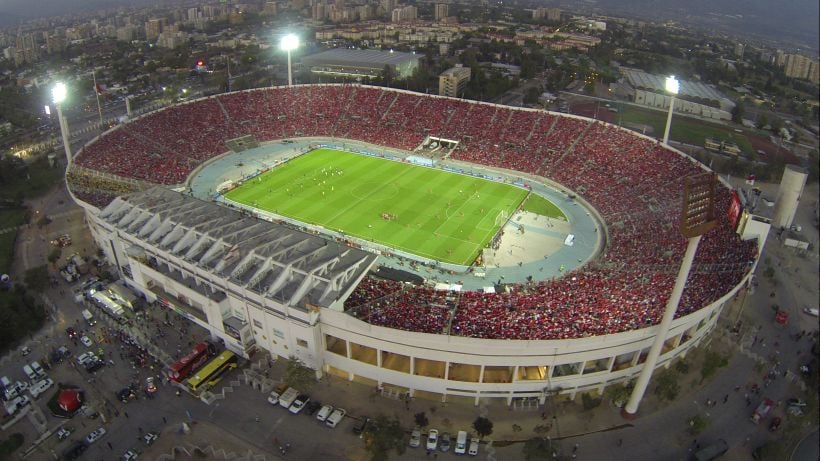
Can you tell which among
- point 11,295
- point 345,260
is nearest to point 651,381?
point 345,260

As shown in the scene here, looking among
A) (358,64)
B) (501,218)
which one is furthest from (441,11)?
(501,218)

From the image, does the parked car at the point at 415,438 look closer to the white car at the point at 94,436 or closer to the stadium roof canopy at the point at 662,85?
the white car at the point at 94,436

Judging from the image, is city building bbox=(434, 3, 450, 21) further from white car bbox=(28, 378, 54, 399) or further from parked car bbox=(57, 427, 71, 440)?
parked car bbox=(57, 427, 71, 440)

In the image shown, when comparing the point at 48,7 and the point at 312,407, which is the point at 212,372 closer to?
the point at 312,407

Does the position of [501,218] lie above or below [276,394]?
above

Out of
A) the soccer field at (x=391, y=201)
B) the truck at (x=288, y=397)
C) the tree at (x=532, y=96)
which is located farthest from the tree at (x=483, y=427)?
the tree at (x=532, y=96)

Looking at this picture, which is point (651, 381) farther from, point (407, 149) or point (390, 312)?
point (407, 149)
